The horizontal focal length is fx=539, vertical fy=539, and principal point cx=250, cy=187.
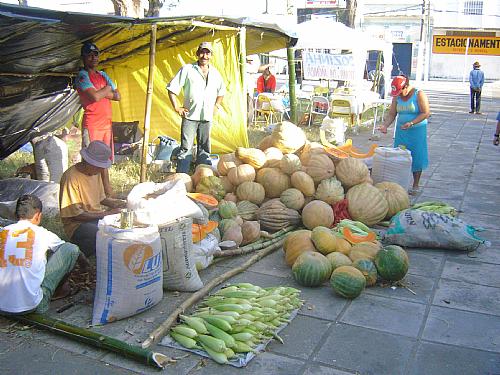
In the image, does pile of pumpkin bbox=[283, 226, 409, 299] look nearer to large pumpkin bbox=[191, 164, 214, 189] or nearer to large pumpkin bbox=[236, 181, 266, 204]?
large pumpkin bbox=[236, 181, 266, 204]

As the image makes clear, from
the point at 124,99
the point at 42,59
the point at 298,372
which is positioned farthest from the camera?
the point at 124,99

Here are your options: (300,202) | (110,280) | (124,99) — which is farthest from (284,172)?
(124,99)

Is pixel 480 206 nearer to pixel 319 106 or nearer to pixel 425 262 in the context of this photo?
pixel 425 262

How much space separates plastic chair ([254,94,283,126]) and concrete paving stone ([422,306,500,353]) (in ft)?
36.6

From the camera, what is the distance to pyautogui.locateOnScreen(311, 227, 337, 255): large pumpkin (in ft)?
16.4

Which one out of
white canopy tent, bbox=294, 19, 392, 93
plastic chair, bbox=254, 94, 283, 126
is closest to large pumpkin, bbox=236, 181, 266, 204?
plastic chair, bbox=254, 94, 283, 126

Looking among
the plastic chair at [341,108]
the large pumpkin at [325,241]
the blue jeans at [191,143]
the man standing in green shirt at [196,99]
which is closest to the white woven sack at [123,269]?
the large pumpkin at [325,241]

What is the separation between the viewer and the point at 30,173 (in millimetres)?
7855

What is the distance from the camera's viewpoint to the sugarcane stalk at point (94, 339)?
349cm

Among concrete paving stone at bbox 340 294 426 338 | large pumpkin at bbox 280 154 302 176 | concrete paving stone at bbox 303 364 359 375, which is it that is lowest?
concrete paving stone at bbox 340 294 426 338

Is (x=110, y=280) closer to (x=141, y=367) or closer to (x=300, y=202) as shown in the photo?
(x=141, y=367)

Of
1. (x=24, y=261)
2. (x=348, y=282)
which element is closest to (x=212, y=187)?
(x=348, y=282)

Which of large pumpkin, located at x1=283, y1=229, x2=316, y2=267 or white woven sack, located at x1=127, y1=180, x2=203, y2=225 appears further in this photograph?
large pumpkin, located at x1=283, y1=229, x2=316, y2=267

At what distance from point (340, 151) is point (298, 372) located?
414cm
